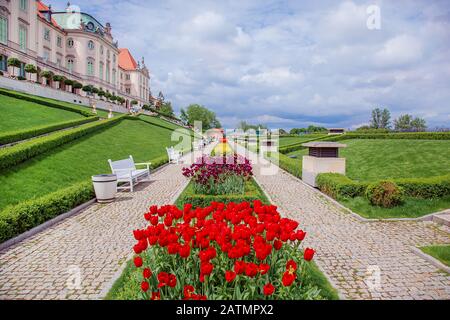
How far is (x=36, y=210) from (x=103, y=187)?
2651 millimetres

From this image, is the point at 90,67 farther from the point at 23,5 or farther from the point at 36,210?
the point at 36,210

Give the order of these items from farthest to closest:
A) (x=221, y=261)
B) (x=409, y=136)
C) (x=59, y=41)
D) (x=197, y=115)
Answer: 1. (x=197, y=115)
2. (x=59, y=41)
3. (x=409, y=136)
4. (x=221, y=261)

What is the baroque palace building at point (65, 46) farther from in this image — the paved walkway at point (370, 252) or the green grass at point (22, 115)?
the paved walkway at point (370, 252)

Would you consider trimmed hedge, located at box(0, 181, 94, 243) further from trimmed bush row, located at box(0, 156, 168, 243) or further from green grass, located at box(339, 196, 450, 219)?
green grass, located at box(339, 196, 450, 219)

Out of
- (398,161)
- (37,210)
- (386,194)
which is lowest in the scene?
(37,210)

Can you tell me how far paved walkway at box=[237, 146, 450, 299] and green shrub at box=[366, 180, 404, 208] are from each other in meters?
0.90

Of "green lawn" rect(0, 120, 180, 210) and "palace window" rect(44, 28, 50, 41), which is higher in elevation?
A: "palace window" rect(44, 28, 50, 41)

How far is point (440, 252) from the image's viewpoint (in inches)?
210

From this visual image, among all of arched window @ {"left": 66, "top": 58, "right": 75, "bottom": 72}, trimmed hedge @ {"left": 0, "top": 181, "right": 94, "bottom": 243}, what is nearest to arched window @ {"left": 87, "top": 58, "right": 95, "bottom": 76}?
arched window @ {"left": 66, "top": 58, "right": 75, "bottom": 72}

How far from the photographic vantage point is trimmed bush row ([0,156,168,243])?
5.81m

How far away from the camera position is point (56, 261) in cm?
506

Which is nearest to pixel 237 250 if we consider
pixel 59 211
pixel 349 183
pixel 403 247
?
pixel 403 247

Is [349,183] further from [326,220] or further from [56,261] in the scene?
[56,261]

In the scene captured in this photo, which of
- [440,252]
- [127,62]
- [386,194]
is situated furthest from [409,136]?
[127,62]
